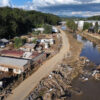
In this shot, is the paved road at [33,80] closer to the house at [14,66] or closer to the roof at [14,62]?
the house at [14,66]

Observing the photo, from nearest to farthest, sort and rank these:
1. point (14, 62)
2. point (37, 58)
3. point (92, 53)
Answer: point (14, 62)
point (37, 58)
point (92, 53)

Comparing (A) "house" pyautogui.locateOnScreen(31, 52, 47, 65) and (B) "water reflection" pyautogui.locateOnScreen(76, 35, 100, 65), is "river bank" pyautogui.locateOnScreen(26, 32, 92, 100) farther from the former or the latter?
(B) "water reflection" pyautogui.locateOnScreen(76, 35, 100, 65)

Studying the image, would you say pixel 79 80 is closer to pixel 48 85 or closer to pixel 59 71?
pixel 59 71

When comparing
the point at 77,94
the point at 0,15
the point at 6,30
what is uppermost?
the point at 0,15

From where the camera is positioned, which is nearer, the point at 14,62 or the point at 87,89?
the point at 87,89

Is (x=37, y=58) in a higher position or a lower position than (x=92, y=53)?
higher

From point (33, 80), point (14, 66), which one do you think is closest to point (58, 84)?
point (33, 80)

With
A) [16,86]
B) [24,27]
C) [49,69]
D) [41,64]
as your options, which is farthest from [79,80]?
[24,27]

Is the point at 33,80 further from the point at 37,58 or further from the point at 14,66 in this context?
the point at 37,58

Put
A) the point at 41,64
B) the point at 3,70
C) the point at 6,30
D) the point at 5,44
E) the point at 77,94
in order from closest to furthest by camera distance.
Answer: the point at 77,94, the point at 3,70, the point at 41,64, the point at 5,44, the point at 6,30
